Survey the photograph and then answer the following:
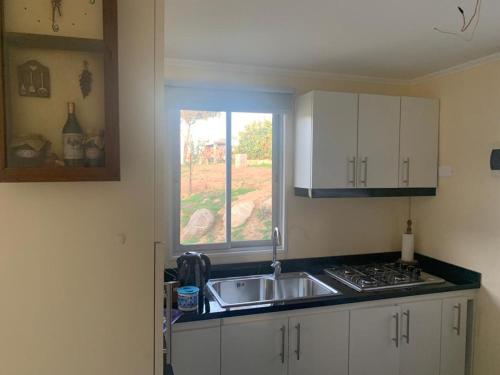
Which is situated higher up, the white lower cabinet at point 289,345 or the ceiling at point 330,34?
the ceiling at point 330,34

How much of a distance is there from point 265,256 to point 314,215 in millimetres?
475

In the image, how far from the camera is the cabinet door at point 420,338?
2314mm

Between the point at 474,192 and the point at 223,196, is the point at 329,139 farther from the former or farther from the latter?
the point at 474,192

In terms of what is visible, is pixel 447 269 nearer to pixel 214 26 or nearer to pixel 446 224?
pixel 446 224

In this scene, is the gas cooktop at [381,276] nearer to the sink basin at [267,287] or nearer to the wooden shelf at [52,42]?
the sink basin at [267,287]

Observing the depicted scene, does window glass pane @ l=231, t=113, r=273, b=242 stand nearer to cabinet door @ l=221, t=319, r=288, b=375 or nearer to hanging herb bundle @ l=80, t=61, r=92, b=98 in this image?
cabinet door @ l=221, t=319, r=288, b=375

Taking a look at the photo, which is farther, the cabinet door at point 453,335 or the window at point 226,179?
the window at point 226,179

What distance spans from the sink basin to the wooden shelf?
5.90ft

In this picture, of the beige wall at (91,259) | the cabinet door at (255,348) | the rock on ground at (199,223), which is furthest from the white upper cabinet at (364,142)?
the beige wall at (91,259)

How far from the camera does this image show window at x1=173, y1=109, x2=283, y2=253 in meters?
2.52

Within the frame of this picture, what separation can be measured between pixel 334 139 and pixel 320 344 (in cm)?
127

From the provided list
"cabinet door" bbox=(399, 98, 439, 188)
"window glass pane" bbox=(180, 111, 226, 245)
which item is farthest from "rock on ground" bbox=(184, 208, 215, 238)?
"cabinet door" bbox=(399, 98, 439, 188)

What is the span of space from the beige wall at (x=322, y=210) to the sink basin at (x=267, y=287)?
0.58 feet

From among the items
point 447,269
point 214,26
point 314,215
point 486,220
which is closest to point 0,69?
point 214,26
